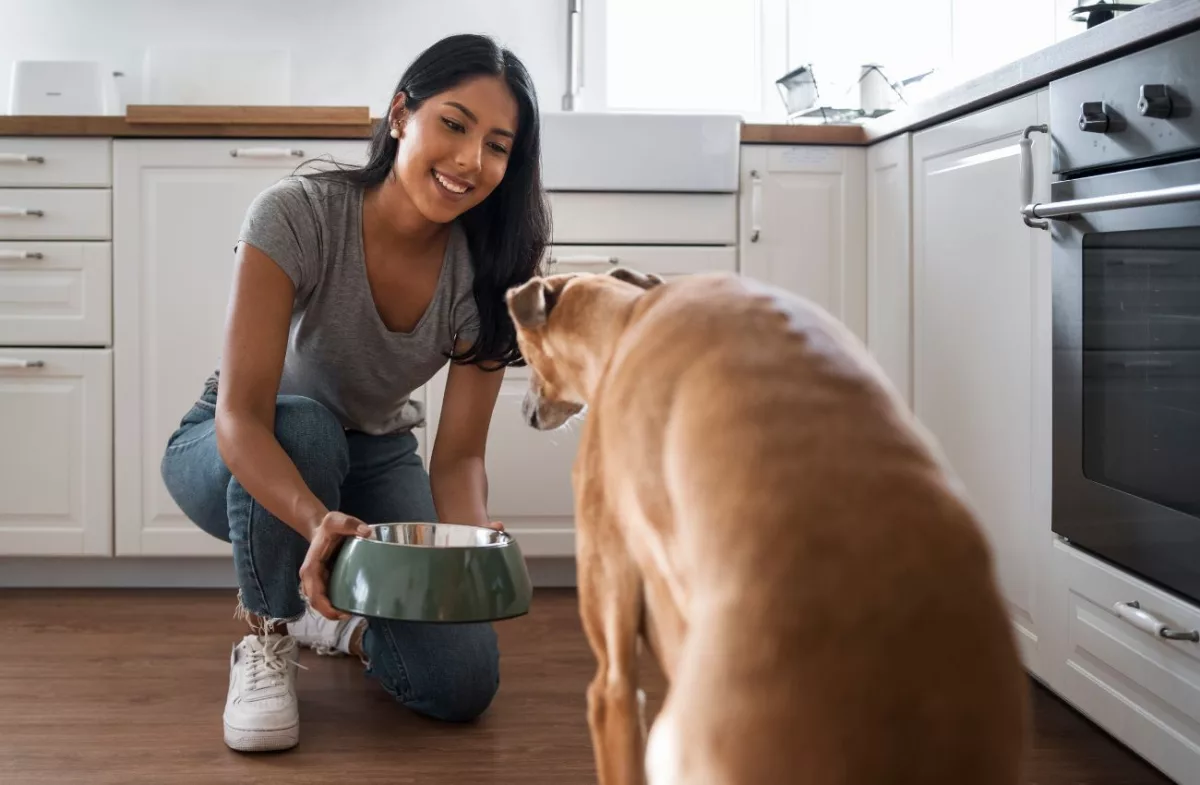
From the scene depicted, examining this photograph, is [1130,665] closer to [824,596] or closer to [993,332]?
[993,332]

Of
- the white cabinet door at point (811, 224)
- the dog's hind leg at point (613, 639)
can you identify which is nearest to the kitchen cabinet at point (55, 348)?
the white cabinet door at point (811, 224)

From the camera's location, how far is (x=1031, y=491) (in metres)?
1.92

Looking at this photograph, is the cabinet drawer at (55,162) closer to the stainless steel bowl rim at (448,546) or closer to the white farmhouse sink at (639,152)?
the white farmhouse sink at (639,152)

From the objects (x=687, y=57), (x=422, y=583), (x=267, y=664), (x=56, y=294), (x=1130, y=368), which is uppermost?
(x=687, y=57)

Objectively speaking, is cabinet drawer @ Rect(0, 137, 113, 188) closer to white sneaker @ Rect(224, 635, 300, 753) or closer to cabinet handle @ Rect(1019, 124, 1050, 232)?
white sneaker @ Rect(224, 635, 300, 753)

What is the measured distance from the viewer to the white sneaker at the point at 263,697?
1648 millimetres

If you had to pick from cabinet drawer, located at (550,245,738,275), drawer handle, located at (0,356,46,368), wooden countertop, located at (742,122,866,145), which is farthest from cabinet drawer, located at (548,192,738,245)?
drawer handle, located at (0,356,46,368)

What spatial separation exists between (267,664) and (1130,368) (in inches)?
50.0

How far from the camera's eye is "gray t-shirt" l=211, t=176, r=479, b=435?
65.7 inches

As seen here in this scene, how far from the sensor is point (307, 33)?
11.3 ft

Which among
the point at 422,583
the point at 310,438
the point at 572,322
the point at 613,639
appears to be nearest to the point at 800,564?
the point at 613,639

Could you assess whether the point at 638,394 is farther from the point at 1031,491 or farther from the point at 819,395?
the point at 1031,491

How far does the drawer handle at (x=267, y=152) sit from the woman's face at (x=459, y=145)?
1115mm

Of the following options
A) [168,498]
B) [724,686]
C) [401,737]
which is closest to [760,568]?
[724,686]
